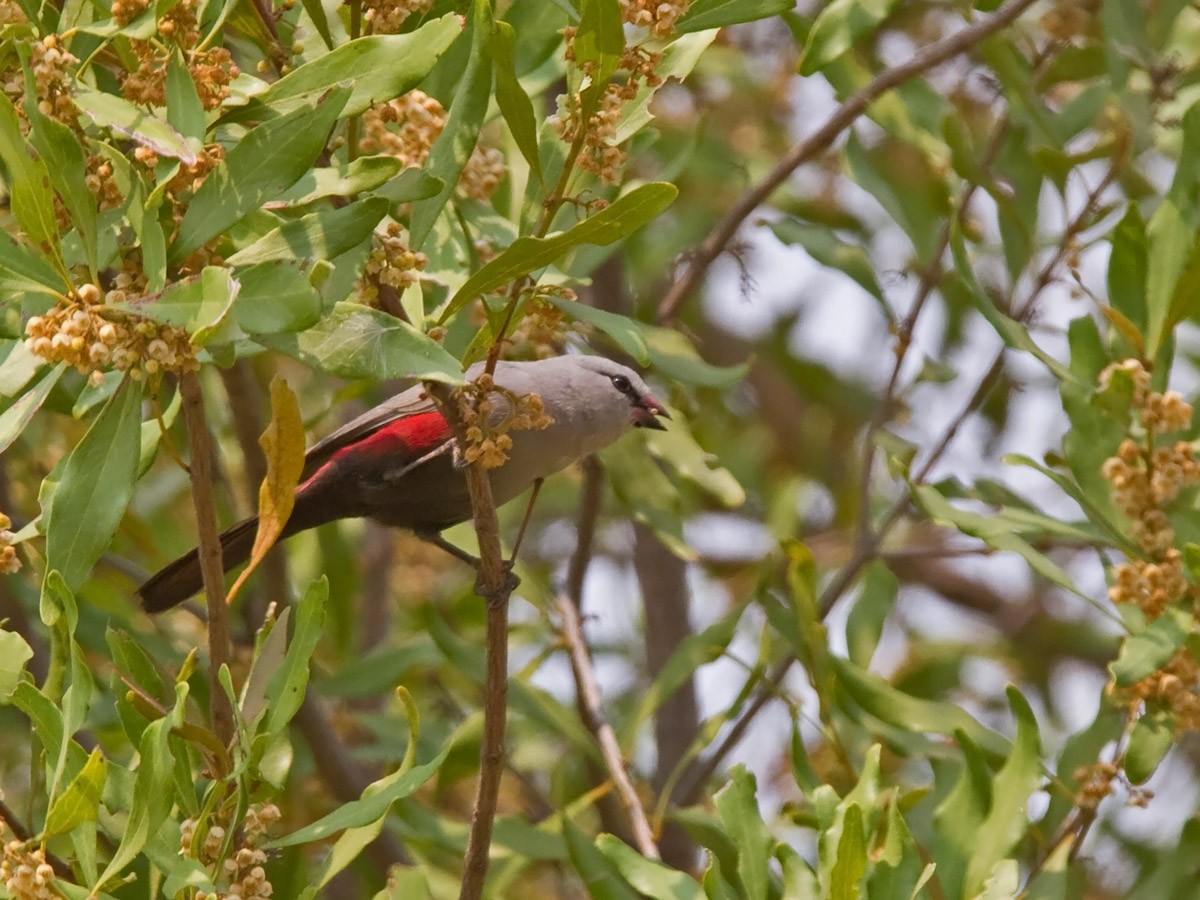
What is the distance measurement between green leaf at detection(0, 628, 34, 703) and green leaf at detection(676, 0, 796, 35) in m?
1.46

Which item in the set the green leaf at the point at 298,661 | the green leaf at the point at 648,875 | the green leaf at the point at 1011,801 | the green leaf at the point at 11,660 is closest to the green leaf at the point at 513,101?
the green leaf at the point at 298,661

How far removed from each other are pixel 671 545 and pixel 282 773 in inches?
74.7

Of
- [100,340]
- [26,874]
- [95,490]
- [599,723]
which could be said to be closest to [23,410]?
[95,490]

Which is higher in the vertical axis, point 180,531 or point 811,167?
point 811,167

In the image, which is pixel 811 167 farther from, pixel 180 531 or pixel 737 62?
pixel 180 531

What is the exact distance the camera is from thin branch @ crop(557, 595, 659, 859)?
4129 mm

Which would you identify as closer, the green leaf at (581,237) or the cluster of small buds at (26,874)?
the cluster of small buds at (26,874)

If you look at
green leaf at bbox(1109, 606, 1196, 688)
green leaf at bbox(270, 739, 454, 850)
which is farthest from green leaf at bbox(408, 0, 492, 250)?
green leaf at bbox(1109, 606, 1196, 688)

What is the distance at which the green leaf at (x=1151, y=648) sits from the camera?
3.41 meters

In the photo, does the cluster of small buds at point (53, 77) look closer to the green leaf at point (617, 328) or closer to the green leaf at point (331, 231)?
the green leaf at point (331, 231)

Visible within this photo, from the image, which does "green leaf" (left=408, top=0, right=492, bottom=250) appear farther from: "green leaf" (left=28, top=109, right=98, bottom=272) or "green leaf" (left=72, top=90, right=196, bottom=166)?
"green leaf" (left=28, top=109, right=98, bottom=272)

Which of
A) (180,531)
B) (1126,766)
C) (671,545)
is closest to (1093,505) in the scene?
(1126,766)

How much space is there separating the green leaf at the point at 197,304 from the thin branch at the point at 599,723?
211 cm

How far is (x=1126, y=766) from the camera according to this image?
3.60 metres
